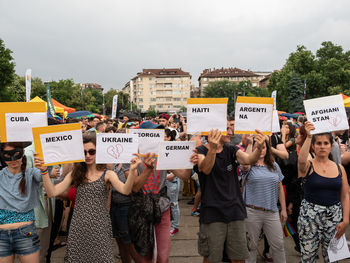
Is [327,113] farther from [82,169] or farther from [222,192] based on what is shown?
[82,169]

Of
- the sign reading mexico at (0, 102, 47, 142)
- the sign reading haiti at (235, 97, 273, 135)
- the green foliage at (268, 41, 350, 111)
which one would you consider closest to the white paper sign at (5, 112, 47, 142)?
the sign reading mexico at (0, 102, 47, 142)

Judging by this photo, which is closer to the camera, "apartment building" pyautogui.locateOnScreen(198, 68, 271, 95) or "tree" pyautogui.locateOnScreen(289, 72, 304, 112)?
"tree" pyautogui.locateOnScreen(289, 72, 304, 112)

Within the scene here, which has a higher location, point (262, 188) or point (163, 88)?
point (163, 88)

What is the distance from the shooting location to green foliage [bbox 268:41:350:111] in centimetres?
3853

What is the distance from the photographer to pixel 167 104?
343ft

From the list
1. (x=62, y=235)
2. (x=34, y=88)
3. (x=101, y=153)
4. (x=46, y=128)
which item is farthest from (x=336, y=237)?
(x=34, y=88)

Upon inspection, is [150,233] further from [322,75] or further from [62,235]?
[322,75]

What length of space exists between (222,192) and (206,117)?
33.1 inches

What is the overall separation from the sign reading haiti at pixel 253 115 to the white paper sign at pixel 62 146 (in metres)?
1.70

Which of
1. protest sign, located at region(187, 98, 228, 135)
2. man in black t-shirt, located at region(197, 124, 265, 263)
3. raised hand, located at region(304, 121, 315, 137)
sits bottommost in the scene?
man in black t-shirt, located at region(197, 124, 265, 263)

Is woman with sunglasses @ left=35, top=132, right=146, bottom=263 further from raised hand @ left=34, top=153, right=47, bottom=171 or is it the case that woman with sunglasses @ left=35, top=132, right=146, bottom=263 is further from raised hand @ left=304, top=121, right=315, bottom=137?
raised hand @ left=304, top=121, right=315, bottom=137

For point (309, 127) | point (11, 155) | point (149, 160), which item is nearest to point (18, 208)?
point (11, 155)

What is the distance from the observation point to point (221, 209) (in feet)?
10.2

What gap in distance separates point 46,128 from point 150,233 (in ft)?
5.54
